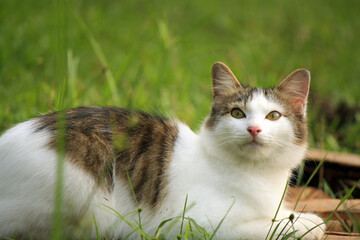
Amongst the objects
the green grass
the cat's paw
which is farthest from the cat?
the green grass

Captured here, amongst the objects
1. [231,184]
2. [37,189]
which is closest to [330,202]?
[231,184]

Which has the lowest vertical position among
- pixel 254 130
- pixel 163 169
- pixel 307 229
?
pixel 307 229

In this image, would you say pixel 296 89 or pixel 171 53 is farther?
pixel 171 53

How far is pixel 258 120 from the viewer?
2.12 m

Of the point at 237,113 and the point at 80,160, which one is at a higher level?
the point at 237,113

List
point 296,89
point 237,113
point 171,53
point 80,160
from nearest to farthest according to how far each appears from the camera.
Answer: point 80,160, point 237,113, point 296,89, point 171,53

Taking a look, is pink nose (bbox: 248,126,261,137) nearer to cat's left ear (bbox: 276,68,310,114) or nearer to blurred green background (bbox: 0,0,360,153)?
cat's left ear (bbox: 276,68,310,114)

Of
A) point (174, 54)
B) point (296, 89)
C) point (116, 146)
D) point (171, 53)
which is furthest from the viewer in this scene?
point (174, 54)

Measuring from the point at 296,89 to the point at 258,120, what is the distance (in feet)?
1.23

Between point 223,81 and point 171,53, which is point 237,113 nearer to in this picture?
point 223,81

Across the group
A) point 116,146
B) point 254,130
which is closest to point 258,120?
point 254,130

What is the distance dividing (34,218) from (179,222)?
68 centimetres

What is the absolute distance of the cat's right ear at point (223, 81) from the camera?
238 centimetres

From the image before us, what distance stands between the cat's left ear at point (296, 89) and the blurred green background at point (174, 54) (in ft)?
2.76
